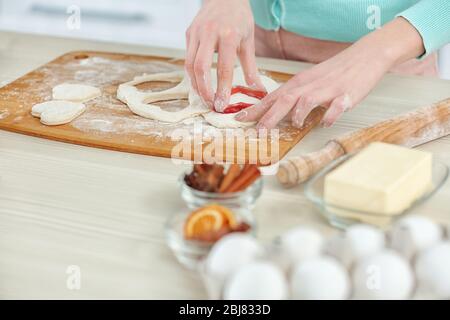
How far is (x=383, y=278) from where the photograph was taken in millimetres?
703

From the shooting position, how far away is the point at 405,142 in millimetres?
1088

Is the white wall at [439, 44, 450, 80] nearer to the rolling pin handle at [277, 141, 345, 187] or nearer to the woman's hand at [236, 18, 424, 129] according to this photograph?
the woman's hand at [236, 18, 424, 129]

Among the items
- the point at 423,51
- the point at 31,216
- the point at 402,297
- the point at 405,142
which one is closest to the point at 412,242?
the point at 402,297

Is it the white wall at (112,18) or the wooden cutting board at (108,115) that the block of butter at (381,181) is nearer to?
the wooden cutting board at (108,115)

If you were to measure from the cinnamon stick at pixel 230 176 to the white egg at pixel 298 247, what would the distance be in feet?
0.57

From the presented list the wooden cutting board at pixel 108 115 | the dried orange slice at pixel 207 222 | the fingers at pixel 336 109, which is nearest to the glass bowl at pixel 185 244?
the dried orange slice at pixel 207 222

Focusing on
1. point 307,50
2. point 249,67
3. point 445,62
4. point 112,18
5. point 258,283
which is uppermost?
point 112,18

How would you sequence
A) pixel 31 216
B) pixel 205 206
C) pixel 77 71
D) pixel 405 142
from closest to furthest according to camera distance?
pixel 205 206 → pixel 31 216 → pixel 405 142 → pixel 77 71

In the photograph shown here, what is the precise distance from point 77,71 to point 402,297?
0.95 metres

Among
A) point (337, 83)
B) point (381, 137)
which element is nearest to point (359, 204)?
point (381, 137)

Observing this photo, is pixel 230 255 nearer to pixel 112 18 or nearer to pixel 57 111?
pixel 57 111

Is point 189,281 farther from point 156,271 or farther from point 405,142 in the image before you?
point 405,142

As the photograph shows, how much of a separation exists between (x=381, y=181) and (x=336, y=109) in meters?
0.32

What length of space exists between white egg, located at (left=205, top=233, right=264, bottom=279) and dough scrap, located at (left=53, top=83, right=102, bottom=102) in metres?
0.65
